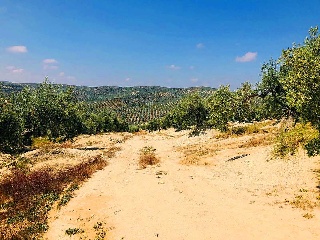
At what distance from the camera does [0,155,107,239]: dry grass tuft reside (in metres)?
19.4

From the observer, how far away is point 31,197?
25906 mm

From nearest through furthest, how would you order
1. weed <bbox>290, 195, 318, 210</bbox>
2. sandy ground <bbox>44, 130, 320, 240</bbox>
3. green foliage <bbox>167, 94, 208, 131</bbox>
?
sandy ground <bbox>44, 130, 320, 240</bbox>, weed <bbox>290, 195, 318, 210</bbox>, green foliage <bbox>167, 94, 208, 131</bbox>

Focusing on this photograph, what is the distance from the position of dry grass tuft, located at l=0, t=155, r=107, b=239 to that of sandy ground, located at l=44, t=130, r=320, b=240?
1.19 m

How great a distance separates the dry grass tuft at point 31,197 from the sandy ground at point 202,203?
3.91 feet

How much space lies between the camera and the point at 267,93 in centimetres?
3719

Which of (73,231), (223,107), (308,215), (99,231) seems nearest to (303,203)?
(308,215)

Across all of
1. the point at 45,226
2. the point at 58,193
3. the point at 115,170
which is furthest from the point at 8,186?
the point at 115,170

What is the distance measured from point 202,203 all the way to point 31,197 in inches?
565

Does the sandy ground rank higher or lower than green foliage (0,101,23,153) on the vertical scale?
lower

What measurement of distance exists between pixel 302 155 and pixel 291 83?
1227cm

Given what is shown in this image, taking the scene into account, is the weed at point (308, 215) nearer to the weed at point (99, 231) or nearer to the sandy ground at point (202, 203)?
the sandy ground at point (202, 203)

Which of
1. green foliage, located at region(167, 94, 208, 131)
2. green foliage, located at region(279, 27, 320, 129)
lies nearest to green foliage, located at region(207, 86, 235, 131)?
green foliage, located at region(279, 27, 320, 129)

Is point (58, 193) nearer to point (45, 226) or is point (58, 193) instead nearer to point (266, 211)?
point (45, 226)

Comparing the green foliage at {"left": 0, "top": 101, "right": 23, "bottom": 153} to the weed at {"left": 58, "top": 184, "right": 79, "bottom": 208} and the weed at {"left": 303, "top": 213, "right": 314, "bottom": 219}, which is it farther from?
the weed at {"left": 303, "top": 213, "right": 314, "bottom": 219}
